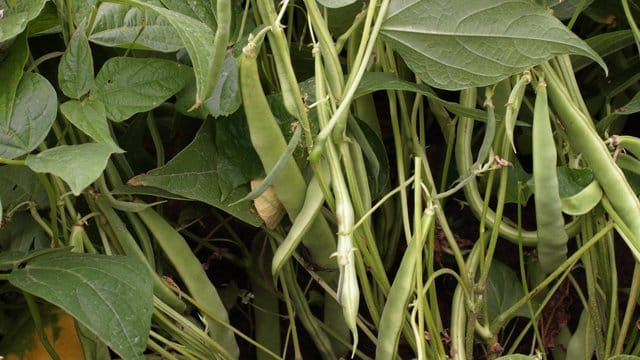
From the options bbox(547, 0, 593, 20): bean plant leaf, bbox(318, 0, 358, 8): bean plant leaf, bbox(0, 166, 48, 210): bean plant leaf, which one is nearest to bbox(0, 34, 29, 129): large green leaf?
bbox(0, 166, 48, 210): bean plant leaf

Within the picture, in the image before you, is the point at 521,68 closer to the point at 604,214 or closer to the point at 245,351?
the point at 604,214

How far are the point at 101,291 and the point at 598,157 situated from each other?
428 mm

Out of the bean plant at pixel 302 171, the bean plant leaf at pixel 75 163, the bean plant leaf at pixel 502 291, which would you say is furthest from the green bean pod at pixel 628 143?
the bean plant leaf at pixel 75 163

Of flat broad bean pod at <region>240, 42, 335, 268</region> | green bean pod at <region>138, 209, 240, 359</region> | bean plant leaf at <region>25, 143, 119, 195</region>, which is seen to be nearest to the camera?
bean plant leaf at <region>25, 143, 119, 195</region>

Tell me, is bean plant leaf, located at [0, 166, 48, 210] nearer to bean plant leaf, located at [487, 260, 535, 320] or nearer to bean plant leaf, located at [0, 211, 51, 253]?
bean plant leaf, located at [0, 211, 51, 253]

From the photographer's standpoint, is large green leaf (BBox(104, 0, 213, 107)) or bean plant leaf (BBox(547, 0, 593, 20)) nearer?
large green leaf (BBox(104, 0, 213, 107))

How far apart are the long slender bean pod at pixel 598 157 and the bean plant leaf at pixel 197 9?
307mm

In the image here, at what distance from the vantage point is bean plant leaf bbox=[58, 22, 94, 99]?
632mm

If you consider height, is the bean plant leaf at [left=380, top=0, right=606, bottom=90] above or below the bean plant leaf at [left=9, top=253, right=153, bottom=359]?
above

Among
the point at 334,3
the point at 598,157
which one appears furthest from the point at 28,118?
the point at 598,157

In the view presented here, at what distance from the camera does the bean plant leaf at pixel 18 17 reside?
1.96 feet

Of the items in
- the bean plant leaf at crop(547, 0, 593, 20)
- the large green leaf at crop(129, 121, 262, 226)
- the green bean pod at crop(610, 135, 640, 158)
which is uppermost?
the bean plant leaf at crop(547, 0, 593, 20)

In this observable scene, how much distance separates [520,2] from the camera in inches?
25.0

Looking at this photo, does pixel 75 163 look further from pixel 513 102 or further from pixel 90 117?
pixel 513 102
